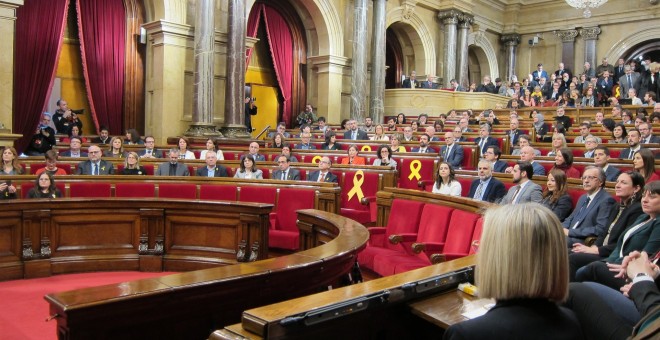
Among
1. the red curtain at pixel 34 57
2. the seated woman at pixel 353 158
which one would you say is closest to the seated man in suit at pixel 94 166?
the seated woman at pixel 353 158

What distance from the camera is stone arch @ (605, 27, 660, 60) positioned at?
1741 cm

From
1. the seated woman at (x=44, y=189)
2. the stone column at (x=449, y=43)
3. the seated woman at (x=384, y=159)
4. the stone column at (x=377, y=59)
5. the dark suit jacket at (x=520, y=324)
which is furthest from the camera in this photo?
the stone column at (x=449, y=43)

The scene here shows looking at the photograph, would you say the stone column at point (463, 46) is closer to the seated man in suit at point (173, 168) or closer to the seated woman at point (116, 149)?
the seated woman at point (116, 149)

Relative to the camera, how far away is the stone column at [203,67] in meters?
10.1

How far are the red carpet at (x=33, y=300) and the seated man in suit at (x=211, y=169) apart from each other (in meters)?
2.30

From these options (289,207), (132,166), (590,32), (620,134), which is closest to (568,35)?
(590,32)

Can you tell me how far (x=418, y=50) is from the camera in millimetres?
16953

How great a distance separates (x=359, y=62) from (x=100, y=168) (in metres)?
7.96

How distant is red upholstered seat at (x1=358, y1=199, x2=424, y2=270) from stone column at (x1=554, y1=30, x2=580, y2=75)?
54.0 ft

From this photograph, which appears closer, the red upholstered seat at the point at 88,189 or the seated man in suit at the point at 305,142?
the red upholstered seat at the point at 88,189

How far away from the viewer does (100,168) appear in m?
6.52

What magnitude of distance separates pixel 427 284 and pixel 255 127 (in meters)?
12.6

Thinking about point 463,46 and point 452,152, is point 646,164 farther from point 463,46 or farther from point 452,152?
point 463,46

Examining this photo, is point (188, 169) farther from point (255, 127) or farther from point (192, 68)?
point (255, 127)
